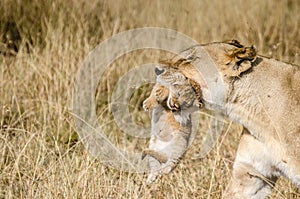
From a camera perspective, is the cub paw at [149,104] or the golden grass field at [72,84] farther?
the golden grass field at [72,84]

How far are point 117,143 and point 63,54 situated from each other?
100 centimetres

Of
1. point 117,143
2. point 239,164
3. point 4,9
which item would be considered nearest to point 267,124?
point 239,164

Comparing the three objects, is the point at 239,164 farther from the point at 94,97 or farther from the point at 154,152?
the point at 94,97

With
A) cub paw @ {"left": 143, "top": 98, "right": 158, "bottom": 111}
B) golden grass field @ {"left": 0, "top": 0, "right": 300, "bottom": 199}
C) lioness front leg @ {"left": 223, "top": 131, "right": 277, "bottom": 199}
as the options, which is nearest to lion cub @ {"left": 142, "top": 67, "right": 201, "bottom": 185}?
cub paw @ {"left": 143, "top": 98, "right": 158, "bottom": 111}

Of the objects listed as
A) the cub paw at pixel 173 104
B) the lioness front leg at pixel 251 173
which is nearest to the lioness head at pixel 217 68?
the cub paw at pixel 173 104

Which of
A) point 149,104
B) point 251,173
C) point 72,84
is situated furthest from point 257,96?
point 72,84

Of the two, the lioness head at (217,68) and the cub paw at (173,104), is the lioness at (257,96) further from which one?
the cub paw at (173,104)

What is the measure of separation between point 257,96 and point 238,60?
0.16 metres

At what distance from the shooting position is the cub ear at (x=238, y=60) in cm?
273

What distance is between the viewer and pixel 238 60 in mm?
2740

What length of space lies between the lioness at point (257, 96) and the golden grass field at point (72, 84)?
30cm

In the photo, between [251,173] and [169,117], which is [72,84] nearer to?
[169,117]

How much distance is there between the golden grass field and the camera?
10.2 feet

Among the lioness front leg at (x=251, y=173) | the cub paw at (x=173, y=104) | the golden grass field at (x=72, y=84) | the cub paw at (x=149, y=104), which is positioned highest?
the cub paw at (x=173, y=104)
